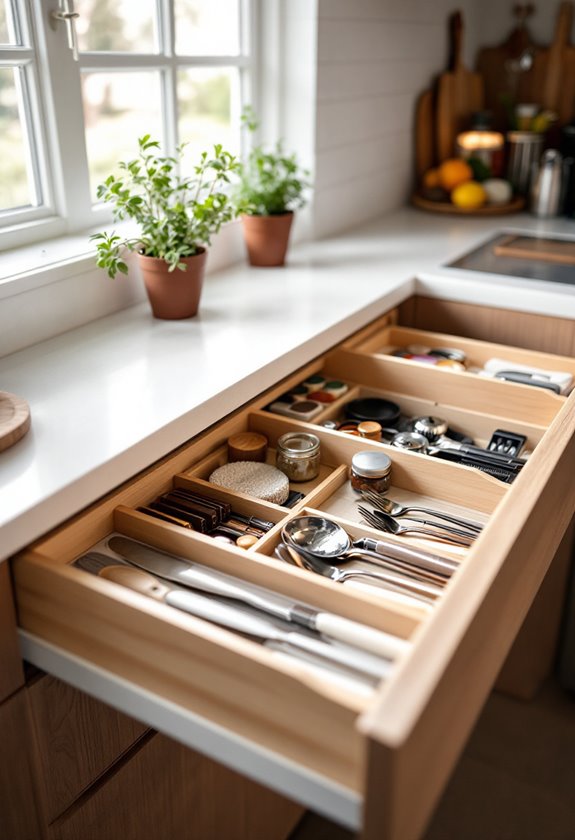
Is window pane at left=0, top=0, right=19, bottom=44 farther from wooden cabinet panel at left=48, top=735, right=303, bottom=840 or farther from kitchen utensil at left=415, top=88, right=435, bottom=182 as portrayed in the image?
kitchen utensil at left=415, top=88, right=435, bottom=182

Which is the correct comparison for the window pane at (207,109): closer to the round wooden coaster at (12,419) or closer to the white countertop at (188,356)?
the white countertop at (188,356)

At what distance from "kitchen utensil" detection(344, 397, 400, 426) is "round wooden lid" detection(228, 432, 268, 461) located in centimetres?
20

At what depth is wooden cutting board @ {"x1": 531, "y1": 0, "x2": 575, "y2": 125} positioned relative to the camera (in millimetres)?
2551

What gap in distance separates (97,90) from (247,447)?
1121 millimetres

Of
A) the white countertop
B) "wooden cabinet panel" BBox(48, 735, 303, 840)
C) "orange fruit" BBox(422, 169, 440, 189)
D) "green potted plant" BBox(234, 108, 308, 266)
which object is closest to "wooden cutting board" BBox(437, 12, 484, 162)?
"orange fruit" BBox(422, 169, 440, 189)

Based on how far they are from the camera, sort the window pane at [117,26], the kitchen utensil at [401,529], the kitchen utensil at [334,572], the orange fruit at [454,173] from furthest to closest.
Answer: the orange fruit at [454,173]
the window pane at [117,26]
the kitchen utensil at [401,529]
the kitchen utensil at [334,572]

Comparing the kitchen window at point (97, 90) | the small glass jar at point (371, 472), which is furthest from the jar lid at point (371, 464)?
the kitchen window at point (97, 90)

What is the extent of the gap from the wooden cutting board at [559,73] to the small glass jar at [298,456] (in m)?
1.97

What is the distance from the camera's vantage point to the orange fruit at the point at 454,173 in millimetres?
2504

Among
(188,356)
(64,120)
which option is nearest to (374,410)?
(188,356)

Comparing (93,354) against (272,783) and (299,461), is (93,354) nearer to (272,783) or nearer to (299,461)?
(299,461)

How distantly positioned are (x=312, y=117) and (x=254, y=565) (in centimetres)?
146

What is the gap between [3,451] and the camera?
1.01 meters

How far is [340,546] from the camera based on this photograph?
1.02 m
